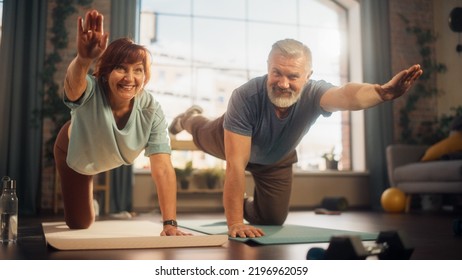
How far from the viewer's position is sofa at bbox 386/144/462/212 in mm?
2816

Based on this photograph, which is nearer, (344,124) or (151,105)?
(151,105)

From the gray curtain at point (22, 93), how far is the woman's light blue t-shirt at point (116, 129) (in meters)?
0.24

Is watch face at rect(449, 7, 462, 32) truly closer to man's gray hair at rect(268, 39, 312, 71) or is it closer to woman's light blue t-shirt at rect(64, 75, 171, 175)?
man's gray hair at rect(268, 39, 312, 71)

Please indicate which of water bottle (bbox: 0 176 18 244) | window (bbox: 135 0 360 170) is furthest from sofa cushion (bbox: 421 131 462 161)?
water bottle (bbox: 0 176 18 244)

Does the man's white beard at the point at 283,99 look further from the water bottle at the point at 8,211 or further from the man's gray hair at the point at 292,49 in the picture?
the water bottle at the point at 8,211

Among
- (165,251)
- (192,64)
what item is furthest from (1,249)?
(192,64)

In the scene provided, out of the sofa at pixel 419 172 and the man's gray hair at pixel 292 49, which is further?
the sofa at pixel 419 172

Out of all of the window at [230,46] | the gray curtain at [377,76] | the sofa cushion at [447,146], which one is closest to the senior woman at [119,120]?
the gray curtain at [377,76]

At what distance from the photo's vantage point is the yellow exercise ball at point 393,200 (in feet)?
10.0

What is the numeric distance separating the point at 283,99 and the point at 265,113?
0.09m
